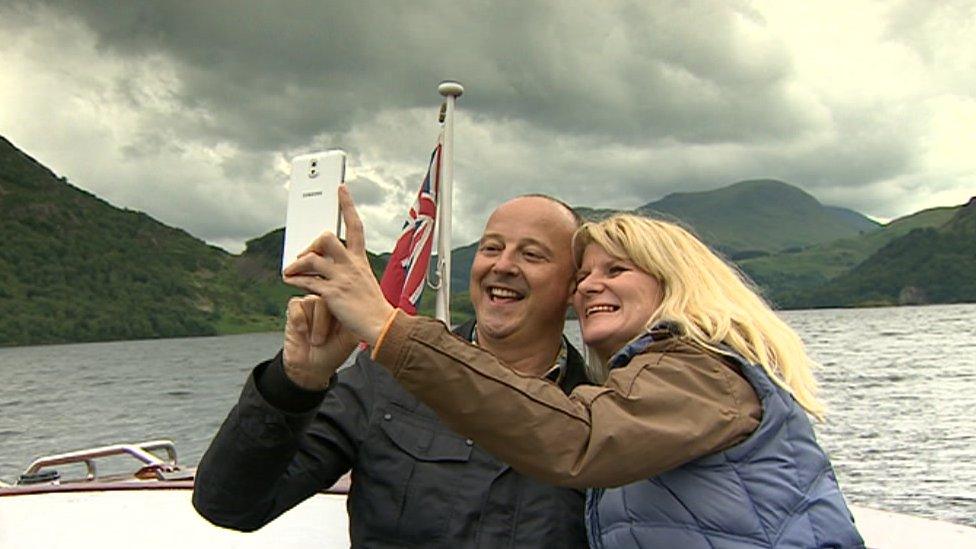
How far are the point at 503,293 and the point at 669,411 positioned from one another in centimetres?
156

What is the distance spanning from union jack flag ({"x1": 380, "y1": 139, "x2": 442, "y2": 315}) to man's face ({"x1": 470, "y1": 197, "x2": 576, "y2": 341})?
309cm

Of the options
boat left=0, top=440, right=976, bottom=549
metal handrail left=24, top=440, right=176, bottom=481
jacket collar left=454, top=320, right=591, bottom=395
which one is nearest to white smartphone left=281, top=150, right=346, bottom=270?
jacket collar left=454, top=320, right=591, bottom=395

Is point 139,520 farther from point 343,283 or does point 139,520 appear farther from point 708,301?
point 708,301

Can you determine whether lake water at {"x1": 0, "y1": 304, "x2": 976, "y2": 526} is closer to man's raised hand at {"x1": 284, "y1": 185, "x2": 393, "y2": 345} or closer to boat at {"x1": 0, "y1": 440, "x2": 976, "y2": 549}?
boat at {"x1": 0, "y1": 440, "x2": 976, "y2": 549}

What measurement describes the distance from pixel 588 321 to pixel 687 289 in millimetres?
356

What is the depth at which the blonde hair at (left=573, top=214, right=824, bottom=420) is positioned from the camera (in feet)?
7.62

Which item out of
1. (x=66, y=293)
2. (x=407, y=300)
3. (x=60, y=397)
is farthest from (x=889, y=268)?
(x=407, y=300)

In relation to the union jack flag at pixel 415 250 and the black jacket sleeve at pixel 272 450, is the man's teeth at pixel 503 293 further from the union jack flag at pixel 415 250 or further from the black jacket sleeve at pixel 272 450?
the union jack flag at pixel 415 250

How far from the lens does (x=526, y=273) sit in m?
3.53

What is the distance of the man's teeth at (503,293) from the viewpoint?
11.6 ft

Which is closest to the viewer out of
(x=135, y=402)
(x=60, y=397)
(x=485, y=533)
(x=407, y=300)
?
(x=485, y=533)

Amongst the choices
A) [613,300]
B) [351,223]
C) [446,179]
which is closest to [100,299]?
[446,179]

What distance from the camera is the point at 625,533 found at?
90.2 inches

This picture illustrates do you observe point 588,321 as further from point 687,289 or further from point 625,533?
point 625,533
